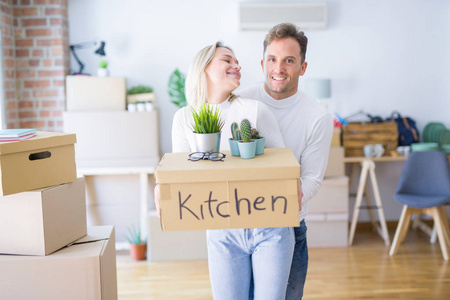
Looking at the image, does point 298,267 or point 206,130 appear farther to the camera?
point 298,267

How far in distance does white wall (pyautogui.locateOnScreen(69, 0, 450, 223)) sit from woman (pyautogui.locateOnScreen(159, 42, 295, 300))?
2.81 metres

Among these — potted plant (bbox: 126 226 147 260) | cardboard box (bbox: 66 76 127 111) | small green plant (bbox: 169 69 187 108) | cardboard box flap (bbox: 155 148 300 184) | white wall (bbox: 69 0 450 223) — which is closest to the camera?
cardboard box flap (bbox: 155 148 300 184)

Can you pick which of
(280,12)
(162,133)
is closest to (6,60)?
(162,133)

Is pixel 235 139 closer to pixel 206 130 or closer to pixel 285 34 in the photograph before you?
pixel 206 130

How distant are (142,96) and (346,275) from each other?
221cm

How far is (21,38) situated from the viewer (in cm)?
407

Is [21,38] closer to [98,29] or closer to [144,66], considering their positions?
[98,29]

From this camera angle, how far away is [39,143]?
Result: 5.74ft

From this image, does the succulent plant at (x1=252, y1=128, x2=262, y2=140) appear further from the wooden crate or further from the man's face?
the wooden crate

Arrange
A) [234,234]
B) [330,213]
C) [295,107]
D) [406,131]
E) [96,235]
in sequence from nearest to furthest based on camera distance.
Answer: [234,234]
[295,107]
[96,235]
[330,213]
[406,131]

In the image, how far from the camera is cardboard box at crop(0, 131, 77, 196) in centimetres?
165

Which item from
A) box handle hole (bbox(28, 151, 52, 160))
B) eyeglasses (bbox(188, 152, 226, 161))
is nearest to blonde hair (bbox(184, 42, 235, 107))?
eyeglasses (bbox(188, 152, 226, 161))

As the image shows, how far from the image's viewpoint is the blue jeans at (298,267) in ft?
6.22

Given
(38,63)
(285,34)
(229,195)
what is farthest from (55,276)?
(38,63)
